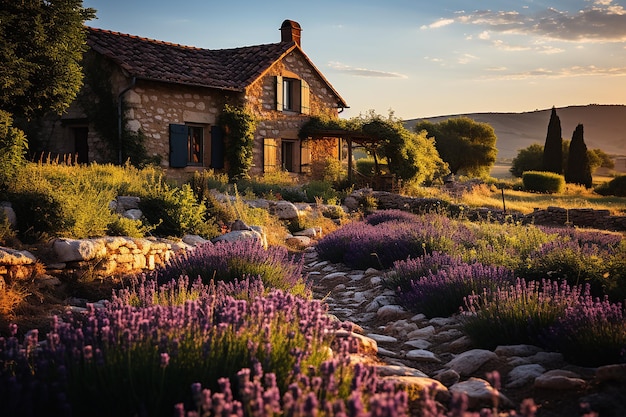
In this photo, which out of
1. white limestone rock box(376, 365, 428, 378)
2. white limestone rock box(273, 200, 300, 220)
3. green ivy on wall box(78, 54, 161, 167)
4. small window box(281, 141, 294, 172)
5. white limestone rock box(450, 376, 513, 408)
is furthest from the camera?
small window box(281, 141, 294, 172)

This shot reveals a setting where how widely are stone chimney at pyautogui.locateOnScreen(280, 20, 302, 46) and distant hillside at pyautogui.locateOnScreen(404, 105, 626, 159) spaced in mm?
109625

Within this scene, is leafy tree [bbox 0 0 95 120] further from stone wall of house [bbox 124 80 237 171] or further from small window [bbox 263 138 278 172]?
small window [bbox 263 138 278 172]

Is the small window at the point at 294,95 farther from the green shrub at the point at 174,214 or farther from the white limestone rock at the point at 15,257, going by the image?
the white limestone rock at the point at 15,257

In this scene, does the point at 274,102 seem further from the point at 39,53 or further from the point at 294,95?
the point at 39,53

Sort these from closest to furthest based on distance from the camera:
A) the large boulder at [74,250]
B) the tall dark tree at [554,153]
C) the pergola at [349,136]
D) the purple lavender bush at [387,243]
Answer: the large boulder at [74,250]
the purple lavender bush at [387,243]
the pergola at [349,136]
the tall dark tree at [554,153]

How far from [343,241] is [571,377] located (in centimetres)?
597

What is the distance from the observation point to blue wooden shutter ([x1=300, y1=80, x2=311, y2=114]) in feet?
69.7

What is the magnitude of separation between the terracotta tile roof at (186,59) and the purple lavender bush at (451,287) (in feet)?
40.5

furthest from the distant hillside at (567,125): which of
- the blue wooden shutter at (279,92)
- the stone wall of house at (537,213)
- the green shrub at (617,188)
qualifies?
the stone wall of house at (537,213)

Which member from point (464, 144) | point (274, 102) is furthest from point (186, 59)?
point (464, 144)

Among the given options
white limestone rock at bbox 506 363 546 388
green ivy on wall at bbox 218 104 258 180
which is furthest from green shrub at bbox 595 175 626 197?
white limestone rock at bbox 506 363 546 388

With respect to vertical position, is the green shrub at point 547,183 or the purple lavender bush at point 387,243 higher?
the green shrub at point 547,183

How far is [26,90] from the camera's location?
7590 millimetres

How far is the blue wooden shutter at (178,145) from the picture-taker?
1700 centimetres
